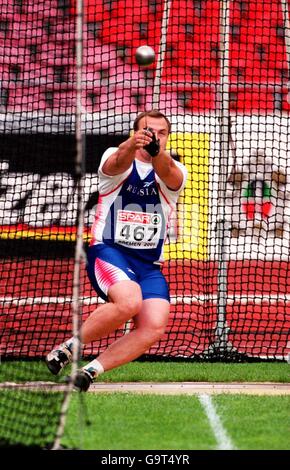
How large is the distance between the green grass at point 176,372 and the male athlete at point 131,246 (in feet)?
3.06

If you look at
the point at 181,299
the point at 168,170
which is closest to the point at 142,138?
the point at 168,170

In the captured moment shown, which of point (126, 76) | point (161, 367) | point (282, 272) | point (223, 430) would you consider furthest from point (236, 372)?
point (126, 76)

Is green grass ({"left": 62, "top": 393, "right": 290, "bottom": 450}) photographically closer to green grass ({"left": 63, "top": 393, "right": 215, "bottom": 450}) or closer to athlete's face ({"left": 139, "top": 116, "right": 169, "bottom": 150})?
green grass ({"left": 63, "top": 393, "right": 215, "bottom": 450})

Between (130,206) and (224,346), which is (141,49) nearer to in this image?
(130,206)

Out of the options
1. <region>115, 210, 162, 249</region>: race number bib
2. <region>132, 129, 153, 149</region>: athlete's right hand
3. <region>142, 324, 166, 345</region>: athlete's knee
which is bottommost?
<region>142, 324, 166, 345</region>: athlete's knee

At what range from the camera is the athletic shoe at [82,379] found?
653 cm

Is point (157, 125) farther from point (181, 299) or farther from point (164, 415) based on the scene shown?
point (181, 299)

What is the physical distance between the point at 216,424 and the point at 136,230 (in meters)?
1.66

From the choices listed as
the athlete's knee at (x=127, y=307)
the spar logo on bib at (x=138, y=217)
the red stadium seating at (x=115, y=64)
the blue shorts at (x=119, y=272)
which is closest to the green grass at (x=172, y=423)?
the athlete's knee at (x=127, y=307)

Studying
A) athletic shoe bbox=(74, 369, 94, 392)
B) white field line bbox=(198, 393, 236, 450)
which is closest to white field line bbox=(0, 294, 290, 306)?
white field line bbox=(198, 393, 236, 450)

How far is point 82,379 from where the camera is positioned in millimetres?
6574

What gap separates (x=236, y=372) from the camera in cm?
830

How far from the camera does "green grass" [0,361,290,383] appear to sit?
7.94 meters

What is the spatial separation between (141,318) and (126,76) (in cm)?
962
